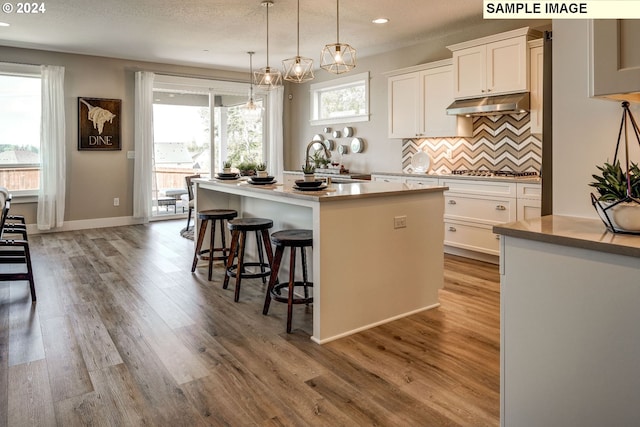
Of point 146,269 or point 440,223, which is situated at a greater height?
point 440,223

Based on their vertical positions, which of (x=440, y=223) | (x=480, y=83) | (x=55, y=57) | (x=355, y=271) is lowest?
(x=355, y=271)

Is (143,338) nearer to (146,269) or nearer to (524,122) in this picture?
(146,269)

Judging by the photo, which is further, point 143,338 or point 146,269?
point 146,269

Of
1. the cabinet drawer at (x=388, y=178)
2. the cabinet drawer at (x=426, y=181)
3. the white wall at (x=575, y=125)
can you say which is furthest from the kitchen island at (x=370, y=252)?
the cabinet drawer at (x=388, y=178)

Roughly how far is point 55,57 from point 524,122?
646cm

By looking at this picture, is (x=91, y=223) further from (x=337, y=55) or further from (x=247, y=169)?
(x=337, y=55)

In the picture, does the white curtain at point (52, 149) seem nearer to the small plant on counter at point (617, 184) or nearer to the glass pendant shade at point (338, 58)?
the glass pendant shade at point (338, 58)

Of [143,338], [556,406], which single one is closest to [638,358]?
[556,406]

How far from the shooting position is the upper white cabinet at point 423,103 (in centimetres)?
549

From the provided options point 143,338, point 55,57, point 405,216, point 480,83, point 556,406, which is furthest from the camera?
point 55,57

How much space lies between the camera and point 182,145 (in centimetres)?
826

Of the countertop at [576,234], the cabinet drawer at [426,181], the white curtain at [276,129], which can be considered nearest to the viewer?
the countertop at [576,234]

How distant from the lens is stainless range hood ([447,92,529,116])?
183 inches

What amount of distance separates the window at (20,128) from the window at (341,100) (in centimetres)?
433
